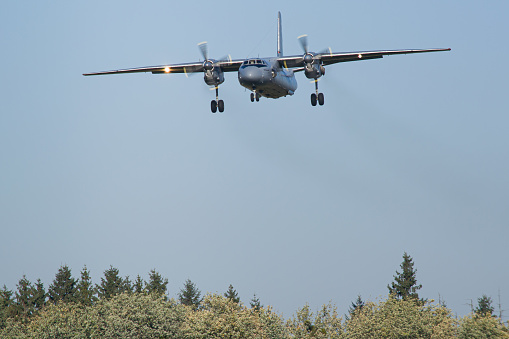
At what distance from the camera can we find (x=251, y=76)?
51.1 metres

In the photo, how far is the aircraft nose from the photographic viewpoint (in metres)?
51.1

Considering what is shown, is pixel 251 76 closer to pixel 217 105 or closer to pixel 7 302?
pixel 217 105

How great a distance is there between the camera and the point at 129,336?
245 ft

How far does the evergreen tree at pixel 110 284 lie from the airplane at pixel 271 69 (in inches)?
2646

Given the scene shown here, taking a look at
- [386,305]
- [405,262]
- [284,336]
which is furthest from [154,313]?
[405,262]

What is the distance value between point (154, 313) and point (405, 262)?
5407cm

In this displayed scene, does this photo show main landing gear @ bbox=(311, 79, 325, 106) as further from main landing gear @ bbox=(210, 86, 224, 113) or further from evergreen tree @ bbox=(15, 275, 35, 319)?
evergreen tree @ bbox=(15, 275, 35, 319)

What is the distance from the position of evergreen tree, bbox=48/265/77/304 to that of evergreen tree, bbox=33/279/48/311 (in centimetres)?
123

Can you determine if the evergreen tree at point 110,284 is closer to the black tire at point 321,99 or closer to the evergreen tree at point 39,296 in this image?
the evergreen tree at point 39,296

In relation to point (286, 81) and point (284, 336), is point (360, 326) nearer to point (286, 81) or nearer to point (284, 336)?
point (284, 336)

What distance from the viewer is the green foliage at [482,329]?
61531 mm

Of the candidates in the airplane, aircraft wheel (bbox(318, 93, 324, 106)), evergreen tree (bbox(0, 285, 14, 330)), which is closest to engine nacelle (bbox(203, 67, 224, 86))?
the airplane

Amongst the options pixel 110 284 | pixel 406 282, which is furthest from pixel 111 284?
pixel 406 282

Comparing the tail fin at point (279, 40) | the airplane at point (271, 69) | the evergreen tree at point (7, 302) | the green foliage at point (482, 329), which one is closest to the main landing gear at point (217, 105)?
the airplane at point (271, 69)
